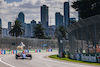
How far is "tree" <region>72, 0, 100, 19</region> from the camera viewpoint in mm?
43469

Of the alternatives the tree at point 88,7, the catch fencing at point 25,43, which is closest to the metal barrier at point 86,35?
the tree at point 88,7

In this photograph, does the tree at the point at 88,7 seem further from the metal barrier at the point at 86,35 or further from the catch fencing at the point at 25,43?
the catch fencing at the point at 25,43

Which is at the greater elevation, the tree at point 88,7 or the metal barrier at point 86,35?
the tree at point 88,7

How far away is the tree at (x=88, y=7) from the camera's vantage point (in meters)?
43.5

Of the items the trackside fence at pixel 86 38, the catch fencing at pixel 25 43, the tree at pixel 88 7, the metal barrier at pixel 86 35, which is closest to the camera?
the trackside fence at pixel 86 38

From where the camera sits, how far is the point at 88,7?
147 ft

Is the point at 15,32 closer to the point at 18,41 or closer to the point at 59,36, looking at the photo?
the point at 18,41

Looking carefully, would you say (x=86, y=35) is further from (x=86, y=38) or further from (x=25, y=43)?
(x=25, y=43)

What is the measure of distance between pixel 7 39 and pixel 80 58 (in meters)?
33.6

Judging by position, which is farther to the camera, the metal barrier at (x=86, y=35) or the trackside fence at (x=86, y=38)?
the metal barrier at (x=86, y=35)

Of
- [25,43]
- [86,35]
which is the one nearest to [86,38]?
[86,35]

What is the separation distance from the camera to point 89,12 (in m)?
44.2

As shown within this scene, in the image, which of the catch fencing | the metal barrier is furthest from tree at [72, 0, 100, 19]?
the catch fencing

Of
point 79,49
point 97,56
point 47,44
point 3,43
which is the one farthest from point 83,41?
point 47,44
